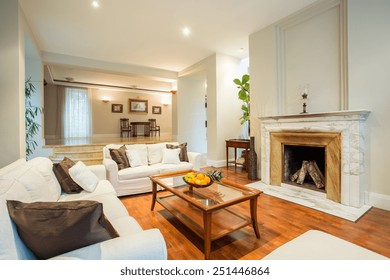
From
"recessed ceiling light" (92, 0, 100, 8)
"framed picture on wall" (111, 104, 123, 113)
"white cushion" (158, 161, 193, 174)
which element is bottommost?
"white cushion" (158, 161, 193, 174)

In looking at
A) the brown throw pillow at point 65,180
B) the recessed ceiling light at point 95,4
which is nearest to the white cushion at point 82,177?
the brown throw pillow at point 65,180

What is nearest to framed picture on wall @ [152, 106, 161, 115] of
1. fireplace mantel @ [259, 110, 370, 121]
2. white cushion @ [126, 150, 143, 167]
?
white cushion @ [126, 150, 143, 167]

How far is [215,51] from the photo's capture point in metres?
4.68

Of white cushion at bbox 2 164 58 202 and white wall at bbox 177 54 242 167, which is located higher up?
white wall at bbox 177 54 242 167

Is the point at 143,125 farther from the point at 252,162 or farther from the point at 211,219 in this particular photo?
the point at 211,219

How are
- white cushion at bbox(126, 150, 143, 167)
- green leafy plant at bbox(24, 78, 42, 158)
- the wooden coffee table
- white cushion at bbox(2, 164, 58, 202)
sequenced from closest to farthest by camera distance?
white cushion at bbox(2, 164, 58, 202) < the wooden coffee table < white cushion at bbox(126, 150, 143, 167) < green leafy plant at bbox(24, 78, 42, 158)

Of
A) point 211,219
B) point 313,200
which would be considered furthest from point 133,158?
point 313,200

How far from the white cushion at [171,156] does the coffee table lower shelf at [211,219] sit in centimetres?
127

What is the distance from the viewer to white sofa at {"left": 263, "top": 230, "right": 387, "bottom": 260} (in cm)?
94

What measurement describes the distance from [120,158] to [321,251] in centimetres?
288

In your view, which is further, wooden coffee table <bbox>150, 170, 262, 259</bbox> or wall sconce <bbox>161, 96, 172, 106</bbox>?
wall sconce <bbox>161, 96, 172, 106</bbox>

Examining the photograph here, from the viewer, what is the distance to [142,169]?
3121mm

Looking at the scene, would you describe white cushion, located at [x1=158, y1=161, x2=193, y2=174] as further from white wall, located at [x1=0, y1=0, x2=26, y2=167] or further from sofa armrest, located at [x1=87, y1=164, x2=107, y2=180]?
white wall, located at [x1=0, y1=0, x2=26, y2=167]

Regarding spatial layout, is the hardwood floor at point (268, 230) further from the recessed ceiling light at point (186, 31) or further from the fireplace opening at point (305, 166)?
the recessed ceiling light at point (186, 31)
